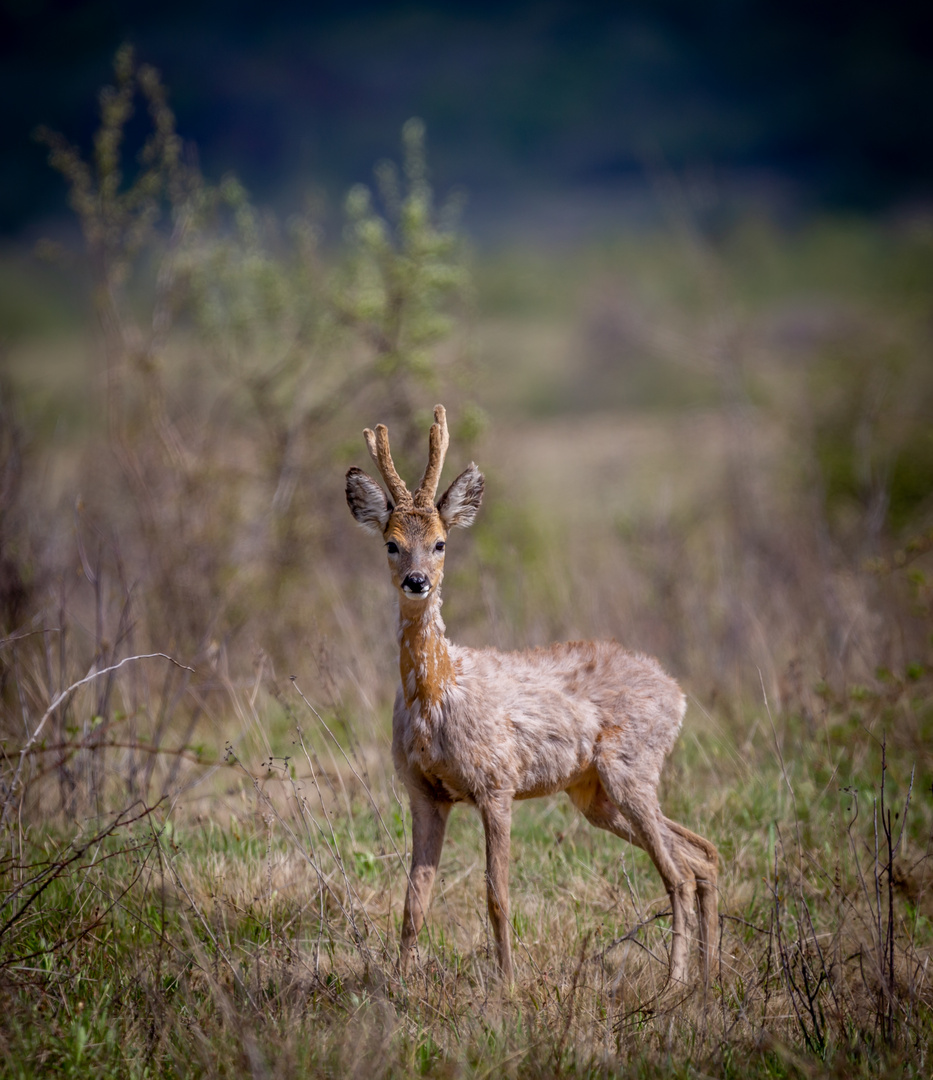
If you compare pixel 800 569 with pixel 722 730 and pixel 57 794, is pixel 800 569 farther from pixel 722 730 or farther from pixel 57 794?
pixel 57 794

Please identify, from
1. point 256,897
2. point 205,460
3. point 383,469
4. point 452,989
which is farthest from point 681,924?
point 205,460

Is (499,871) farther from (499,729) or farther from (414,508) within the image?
(414,508)

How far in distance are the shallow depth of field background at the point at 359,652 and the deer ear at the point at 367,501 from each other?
2.96 feet

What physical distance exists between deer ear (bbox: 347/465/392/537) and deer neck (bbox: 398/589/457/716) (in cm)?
44

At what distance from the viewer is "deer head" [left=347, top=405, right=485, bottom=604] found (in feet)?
14.0

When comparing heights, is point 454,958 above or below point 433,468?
below

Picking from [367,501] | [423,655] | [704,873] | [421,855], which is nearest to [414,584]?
[423,655]

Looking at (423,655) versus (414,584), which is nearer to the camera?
(414,584)

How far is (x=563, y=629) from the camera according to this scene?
8.28 m

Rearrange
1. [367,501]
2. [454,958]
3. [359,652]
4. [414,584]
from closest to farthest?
[414,584] → [454,958] → [367,501] → [359,652]

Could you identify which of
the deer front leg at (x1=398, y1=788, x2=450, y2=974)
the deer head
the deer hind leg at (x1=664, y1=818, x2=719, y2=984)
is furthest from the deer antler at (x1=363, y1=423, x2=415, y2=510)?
the deer hind leg at (x1=664, y1=818, x2=719, y2=984)

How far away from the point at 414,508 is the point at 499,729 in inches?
43.7

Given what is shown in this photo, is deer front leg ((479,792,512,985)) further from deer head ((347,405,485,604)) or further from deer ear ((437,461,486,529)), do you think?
deer ear ((437,461,486,529))

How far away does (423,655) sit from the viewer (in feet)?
14.1
